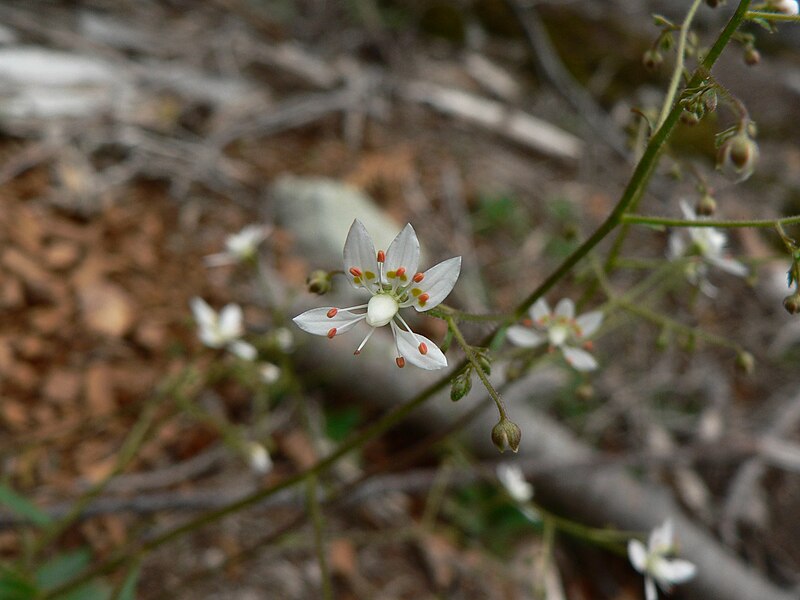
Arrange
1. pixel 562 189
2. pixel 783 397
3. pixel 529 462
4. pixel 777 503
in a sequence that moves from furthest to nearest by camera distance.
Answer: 1. pixel 562 189
2. pixel 783 397
3. pixel 777 503
4. pixel 529 462

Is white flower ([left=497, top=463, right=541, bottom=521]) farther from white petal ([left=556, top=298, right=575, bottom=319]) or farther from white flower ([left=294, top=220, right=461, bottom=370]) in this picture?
white flower ([left=294, top=220, right=461, bottom=370])

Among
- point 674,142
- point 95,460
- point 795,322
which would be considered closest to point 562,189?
point 674,142

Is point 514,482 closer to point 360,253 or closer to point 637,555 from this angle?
point 637,555

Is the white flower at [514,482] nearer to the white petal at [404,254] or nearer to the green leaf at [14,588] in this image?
the white petal at [404,254]

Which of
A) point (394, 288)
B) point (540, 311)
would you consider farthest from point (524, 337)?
point (394, 288)

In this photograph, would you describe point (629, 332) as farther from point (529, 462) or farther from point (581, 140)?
point (581, 140)

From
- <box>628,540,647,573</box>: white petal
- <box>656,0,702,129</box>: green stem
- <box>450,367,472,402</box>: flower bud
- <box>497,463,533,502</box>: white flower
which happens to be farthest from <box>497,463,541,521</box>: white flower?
<box>656,0,702,129</box>: green stem

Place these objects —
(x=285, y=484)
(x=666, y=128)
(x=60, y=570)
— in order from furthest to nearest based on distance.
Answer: (x=60, y=570)
(x=285, y=484)
(x=666, y=128)

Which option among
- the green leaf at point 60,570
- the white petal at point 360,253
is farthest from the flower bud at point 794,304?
the green leaf at point 60,570
